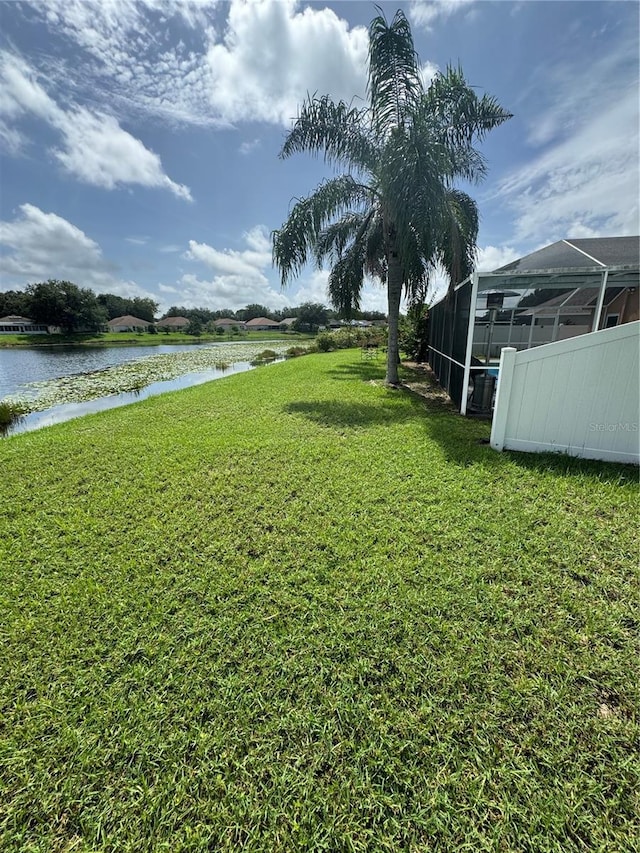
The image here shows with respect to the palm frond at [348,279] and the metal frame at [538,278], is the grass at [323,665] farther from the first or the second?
the palm frond at [348,279]

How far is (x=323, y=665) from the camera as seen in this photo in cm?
180

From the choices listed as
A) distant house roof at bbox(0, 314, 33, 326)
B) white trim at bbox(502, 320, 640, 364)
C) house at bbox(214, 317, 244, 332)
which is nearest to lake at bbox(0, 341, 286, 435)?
white trim at bbox(502, 320, 640, 364)

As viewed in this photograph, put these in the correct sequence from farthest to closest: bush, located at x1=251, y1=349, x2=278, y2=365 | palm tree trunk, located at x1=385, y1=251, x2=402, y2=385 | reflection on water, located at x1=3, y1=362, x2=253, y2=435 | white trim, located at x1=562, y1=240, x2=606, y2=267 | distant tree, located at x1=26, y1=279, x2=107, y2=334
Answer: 1. distant tree, located at x1=26, y1=279, x2=107, y2=334
2. bush, located at x1=251, y1=349, x2=278, y2=365
3. palm tree trunk, located at x1=385, y1=251, x2=402, y2=385
4. reflection on water, located at x1=3, y1=362, x2=253, y2=435
5. white trim, located at x1=562, y1=240, x2=606, y2=267

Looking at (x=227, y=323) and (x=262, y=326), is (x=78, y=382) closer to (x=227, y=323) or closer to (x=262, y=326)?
(x=262, y=326)

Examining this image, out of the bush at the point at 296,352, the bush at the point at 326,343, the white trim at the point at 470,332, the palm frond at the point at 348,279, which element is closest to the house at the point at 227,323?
the bush at the point at 296,352

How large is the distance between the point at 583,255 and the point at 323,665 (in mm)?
8992

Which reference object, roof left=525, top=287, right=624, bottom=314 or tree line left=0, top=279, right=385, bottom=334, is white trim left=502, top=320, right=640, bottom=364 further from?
tree line left=0, top=279, right=385, bottom=334

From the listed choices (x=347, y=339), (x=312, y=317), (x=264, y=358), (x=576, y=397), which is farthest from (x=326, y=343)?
(x=312, y=317)

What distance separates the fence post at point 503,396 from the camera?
406 cm

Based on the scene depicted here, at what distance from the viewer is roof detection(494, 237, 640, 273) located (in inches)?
252

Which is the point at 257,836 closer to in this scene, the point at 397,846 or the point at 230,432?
the point at 397,846

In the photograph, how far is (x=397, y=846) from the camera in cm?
119

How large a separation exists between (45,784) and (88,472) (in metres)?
3.40

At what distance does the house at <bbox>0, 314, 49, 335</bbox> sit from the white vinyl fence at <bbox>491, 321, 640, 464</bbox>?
2377 inches
